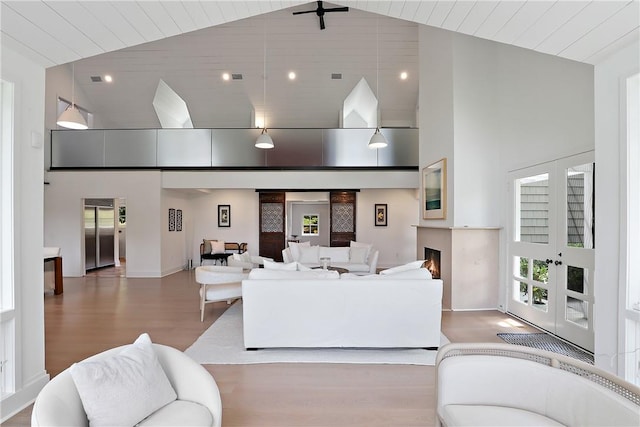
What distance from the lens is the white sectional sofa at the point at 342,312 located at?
3.43 meters

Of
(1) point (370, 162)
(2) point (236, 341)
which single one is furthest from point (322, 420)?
(1) point (370, 162)

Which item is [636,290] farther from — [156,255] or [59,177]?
[59,177]

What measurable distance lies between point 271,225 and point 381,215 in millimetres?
3358

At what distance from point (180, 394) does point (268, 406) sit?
0.87m

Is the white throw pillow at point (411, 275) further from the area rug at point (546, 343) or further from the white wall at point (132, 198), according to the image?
the white wall at point (132, 198)

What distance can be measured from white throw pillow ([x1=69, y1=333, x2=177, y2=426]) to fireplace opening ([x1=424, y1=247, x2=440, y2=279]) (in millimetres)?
4776

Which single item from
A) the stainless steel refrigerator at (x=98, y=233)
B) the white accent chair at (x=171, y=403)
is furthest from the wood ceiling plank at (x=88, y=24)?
the stainless steel refrigerator at (x=98, y=233)

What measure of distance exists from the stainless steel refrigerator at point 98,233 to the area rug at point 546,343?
9466mm

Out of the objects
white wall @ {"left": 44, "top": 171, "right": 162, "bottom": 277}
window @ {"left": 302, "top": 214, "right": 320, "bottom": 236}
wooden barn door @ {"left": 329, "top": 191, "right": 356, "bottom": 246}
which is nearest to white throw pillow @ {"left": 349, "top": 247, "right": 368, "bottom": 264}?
wooden barn door @ {"left": 329, "top": 191, "right": 356, "bottom": 246}

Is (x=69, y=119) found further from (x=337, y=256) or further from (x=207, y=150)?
(x=337, y=256)

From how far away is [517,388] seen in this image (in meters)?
1.77

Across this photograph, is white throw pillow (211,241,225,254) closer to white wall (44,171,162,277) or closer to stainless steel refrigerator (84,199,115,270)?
white wall (44,171,162,277)

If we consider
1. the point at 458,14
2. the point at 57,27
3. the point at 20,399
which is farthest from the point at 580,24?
the point at 20,399

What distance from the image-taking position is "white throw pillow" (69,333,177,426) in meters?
1.48
